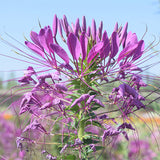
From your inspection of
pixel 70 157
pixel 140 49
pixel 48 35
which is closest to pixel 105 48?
pixel 140 49

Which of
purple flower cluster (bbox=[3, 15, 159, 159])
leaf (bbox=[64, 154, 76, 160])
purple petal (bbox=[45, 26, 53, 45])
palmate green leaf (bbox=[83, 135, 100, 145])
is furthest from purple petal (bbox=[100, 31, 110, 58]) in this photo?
leaf (bbox=[64, 154, 76, 160])

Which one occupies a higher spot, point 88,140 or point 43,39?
point 43,39

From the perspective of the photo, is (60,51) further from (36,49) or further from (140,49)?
(140,49)

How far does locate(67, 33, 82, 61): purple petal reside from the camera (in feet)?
4.76

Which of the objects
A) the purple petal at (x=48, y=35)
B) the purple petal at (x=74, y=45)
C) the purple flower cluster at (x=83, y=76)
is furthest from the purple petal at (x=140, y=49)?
the purple petal at (x=48, y=35)

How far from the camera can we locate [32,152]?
200 centimetres

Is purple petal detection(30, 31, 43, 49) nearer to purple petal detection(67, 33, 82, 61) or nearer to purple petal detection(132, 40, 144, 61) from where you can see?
purple petal detection(67, 33, 82, 61)

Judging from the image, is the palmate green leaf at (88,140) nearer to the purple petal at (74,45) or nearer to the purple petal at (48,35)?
the purple petal at (74,45)

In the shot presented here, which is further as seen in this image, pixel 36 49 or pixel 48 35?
pixel 36 49

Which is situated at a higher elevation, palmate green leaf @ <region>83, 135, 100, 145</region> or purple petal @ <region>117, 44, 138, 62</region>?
purple petal @ <region>117, 44, 138, 62</region>

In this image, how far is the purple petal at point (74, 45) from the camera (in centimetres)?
145

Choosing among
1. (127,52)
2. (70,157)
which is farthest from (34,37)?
(70,157)

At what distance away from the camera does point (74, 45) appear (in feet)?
4.90

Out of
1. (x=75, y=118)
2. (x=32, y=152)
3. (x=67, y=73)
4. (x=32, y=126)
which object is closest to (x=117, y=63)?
(x=67, y=73)
